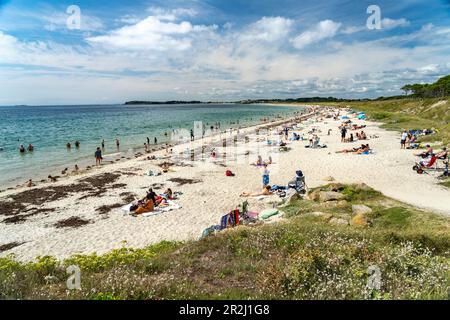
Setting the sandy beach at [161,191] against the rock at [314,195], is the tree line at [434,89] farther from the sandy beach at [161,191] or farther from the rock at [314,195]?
the rock at [314,195]

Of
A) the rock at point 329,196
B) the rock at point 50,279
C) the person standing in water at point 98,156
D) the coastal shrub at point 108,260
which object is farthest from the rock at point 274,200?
the person standing in water at point 98,156

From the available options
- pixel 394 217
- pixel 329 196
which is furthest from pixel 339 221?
pixel 329 196

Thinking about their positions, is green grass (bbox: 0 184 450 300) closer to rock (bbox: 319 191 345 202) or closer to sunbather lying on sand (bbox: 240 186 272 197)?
rock (bbox: 319 191 345 202)

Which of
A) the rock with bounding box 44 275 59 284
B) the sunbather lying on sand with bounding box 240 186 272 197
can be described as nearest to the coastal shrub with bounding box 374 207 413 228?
the sunbather lying on sand with bounding box 240 186 272 197

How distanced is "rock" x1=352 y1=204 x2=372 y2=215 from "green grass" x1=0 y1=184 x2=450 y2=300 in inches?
89.5

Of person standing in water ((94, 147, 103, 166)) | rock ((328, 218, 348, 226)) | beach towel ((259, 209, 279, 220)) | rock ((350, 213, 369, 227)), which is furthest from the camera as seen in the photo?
person standing in water ((94, 147, 103, 166))

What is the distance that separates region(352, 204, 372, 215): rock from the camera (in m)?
10.9

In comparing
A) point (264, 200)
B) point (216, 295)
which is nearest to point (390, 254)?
point (216, 295)

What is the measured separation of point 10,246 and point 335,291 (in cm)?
1241

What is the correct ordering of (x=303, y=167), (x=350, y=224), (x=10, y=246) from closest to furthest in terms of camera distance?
(x=350, y=224)
(x=10, y=246)
(x=303, y=167)

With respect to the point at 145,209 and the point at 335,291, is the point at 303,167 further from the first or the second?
the point at 335,291

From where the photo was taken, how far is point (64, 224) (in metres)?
13.8
